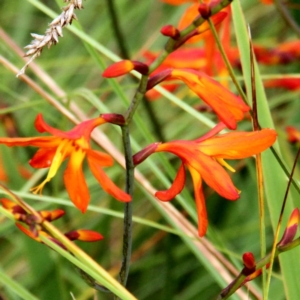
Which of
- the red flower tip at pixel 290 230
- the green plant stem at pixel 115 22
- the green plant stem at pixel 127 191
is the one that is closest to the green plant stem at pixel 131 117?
the green plant stem at pixel 127 191

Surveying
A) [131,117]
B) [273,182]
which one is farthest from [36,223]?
[273,182]

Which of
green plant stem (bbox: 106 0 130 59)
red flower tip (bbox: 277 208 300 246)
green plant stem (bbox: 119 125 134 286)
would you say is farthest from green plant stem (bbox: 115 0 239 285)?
green plant stem (bbox: 106 0 130 59)

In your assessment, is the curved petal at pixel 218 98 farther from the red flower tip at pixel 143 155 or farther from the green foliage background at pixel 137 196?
the green foliage background at pixel 137 196

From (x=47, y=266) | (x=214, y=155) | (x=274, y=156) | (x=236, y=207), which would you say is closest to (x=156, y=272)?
(x=236, y=207)

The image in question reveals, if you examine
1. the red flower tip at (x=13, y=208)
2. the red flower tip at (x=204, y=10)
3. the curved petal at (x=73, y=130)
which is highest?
the red flower tip at (x=204, y=10)

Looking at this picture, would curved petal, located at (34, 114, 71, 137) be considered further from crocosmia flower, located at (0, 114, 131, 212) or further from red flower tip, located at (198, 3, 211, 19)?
red flower tip, located at (198, 3, 211, 19)

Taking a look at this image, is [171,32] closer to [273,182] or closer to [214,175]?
[214,175]
